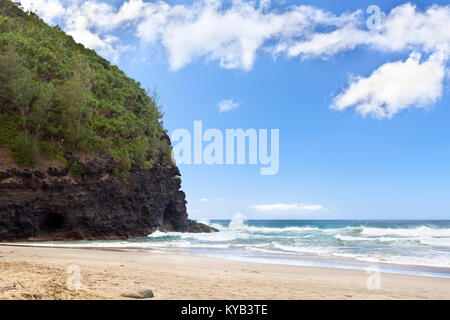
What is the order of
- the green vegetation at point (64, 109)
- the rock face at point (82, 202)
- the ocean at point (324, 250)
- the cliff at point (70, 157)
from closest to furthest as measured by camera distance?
the ocean at point (324, 250)
the rock face at point (82, 202)
the cliff at point (70, 157)
the green vegetation at point (64, 109)

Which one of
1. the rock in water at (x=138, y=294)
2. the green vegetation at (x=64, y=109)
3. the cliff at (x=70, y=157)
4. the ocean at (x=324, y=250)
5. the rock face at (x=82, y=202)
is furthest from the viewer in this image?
the green vegetation at (x=64, y=109)

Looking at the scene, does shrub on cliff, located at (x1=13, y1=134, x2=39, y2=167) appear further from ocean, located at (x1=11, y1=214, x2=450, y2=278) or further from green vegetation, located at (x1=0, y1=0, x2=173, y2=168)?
ocean, located at (x1=11, y1=214, x2=450, y2=278)

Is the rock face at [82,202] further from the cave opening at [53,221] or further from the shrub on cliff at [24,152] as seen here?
the shrub on cliff at [24,152]

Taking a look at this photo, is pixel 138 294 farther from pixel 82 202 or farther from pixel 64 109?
pixel 64 109

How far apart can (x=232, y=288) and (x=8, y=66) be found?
33.2 m

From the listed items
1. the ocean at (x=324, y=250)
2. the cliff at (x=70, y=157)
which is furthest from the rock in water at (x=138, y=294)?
the cliff at (x=70, y=157)

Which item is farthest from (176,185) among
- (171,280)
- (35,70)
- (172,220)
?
(171,280)

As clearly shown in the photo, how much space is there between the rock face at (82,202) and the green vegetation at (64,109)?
5.60ft

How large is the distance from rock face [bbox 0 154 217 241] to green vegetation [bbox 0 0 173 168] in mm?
1706

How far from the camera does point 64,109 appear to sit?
3353 cm

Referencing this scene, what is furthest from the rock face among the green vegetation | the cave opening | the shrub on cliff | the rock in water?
the rock in water

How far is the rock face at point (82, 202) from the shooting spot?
26.0 meters

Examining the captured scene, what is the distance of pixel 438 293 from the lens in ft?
25.4
